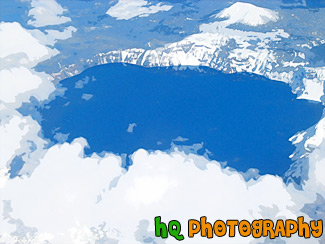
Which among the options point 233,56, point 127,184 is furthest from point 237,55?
point 127,184

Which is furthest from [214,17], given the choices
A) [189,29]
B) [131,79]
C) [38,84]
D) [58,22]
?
[38,84]

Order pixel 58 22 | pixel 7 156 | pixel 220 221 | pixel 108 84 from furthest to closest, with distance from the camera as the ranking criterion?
pixel 58 22
pixel 108 84
pixel 7 156
pixel 220 221

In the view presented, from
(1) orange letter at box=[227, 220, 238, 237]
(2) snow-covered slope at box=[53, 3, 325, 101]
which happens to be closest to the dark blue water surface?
(2) snow-covered slope at box=[53, 3, 325, 101]

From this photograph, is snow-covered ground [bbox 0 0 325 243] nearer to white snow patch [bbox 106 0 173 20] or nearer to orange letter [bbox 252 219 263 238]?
orange letter [bbox 252 219 263 238]

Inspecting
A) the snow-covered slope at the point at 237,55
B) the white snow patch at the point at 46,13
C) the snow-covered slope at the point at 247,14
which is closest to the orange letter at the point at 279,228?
the snow-covered slope at the point at 237,55

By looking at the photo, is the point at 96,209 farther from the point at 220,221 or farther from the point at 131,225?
the point at 220,221

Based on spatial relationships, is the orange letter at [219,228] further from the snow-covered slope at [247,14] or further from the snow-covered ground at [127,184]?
the snow-covered slope at [247,14]
